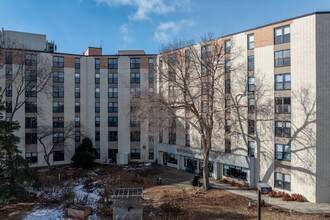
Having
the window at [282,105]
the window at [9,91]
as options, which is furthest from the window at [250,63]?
the window at [9,91]

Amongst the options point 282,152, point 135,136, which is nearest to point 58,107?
point 135,136

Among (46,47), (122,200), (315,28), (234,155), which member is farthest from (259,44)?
(46,47)

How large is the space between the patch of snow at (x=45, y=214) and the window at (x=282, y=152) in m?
20.3

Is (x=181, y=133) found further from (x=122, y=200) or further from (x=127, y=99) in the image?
(x=122, y=200)

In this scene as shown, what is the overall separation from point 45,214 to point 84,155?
638 inches

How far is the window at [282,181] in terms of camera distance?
21484 mm

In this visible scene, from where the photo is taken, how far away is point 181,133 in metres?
31.6

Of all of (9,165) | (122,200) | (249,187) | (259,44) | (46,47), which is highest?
(46,47)

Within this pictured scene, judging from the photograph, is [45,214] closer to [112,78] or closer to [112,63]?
[112,78]

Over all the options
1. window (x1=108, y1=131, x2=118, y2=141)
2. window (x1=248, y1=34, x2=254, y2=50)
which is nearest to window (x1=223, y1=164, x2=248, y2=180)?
window (x1=248, y1=34, x2=254, y2=50)

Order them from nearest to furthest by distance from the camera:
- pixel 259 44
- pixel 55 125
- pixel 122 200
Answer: pixel 122 200
pixel 259 44
pixel 55 125

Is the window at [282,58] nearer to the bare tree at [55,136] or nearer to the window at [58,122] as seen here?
the bare tree at [55,136]

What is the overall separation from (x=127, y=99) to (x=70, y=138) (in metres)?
10.9

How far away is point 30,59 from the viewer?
3080 centimetres
